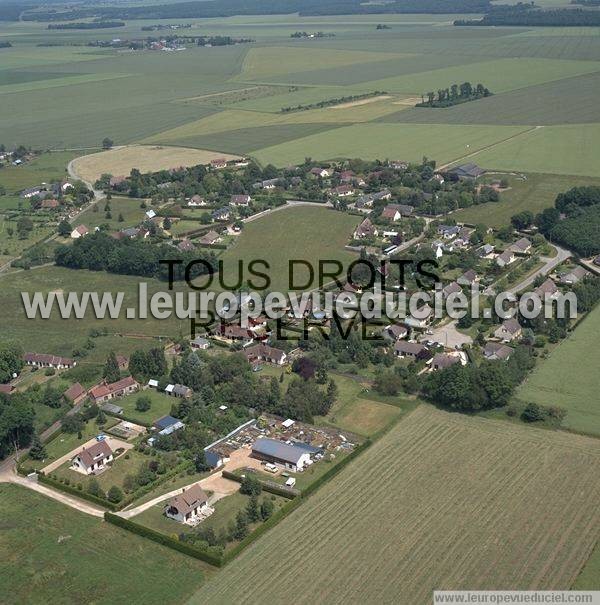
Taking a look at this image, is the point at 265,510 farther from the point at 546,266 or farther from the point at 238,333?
the point at 546,266

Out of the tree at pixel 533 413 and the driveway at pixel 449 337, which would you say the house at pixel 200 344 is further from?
the tree at pixel 533 413

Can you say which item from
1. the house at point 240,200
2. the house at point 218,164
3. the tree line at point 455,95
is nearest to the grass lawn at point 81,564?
the house at point 240,200

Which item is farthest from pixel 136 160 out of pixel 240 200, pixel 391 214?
pixel 391 214

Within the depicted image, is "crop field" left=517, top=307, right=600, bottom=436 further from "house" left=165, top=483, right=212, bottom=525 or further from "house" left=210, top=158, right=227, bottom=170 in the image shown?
"house" left=210, top=158, right=227, bottom=170

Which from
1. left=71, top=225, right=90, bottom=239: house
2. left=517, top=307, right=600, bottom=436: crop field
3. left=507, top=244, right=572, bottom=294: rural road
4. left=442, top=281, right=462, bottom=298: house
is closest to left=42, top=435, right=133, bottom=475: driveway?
left=517, top=307, right=600, bottom=436: crop field

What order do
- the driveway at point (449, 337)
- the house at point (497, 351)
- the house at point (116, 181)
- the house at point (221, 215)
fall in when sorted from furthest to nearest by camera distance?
the house at point (116, 181) < the house at point (221, 215) < the driveway at point (449, 337) < the house at point (497, 351)

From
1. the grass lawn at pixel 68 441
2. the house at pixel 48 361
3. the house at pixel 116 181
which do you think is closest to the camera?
the grass lawn at pixel 68 441

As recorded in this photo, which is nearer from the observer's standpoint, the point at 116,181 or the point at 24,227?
the point at 24,227
